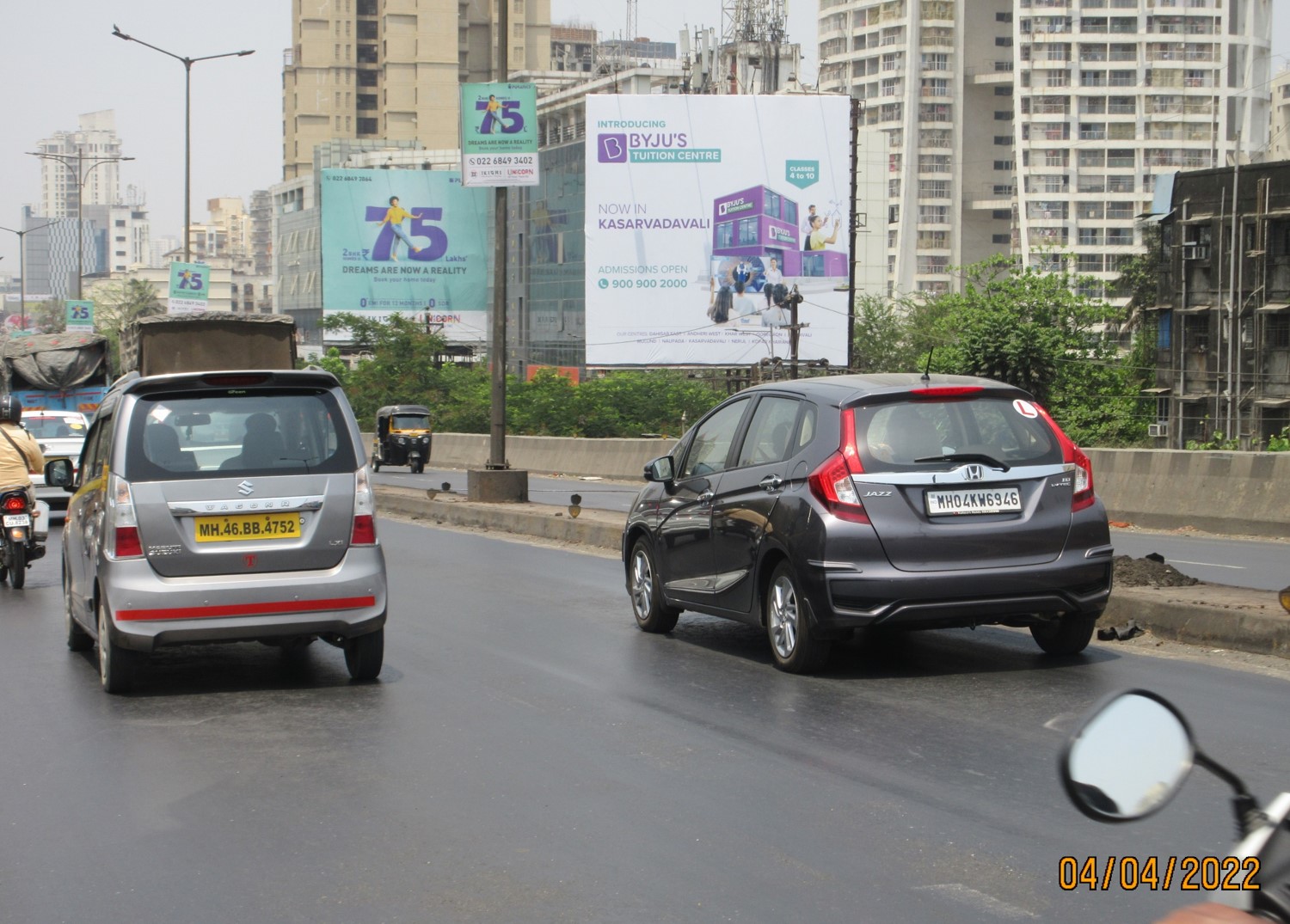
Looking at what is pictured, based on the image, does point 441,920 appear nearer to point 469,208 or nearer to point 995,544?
point 995,544

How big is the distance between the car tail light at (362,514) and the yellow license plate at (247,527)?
0.30 m

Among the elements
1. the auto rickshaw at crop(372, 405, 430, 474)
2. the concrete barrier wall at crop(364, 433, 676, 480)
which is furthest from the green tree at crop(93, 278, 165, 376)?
the auto rickshaw at crop(372, 405, 430, 474)

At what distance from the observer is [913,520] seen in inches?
336

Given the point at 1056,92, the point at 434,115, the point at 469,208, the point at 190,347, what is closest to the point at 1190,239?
the point at 469,208

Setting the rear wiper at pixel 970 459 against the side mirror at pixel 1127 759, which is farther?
the rear wiper at pixel 970 459

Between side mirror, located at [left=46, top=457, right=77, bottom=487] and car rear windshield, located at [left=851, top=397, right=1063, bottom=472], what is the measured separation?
6016 millimetres

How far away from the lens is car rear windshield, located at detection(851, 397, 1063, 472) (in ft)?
28.5

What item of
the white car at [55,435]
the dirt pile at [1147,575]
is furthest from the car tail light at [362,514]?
the white car at [55,435]

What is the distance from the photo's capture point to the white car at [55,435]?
23.3 metres

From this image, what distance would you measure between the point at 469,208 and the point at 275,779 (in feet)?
306

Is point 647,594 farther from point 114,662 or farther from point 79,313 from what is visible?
point 79,313

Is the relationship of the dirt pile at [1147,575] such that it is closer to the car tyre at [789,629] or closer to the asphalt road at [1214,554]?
the asphalt road at [1214,554]

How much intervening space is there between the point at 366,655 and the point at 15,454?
7.15m

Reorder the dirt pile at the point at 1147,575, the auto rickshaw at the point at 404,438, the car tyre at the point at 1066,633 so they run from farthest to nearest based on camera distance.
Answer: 1. the auto rickshaw at the point at 404,438
2. the dirt pile at the point at 1147,575
3. the car tyre at the point at 1066,633
